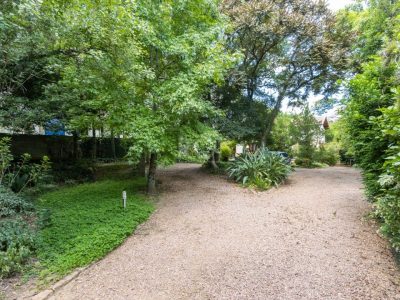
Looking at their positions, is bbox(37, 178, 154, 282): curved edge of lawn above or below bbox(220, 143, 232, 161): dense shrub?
below

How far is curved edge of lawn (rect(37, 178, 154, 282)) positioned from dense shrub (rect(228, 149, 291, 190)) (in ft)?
12.0

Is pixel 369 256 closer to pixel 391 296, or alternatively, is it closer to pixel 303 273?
pixel 391 296

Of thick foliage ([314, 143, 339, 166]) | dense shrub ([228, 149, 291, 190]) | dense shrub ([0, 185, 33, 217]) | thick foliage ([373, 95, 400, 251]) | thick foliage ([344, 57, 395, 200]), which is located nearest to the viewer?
thick foliage ([373, 95, 400, 251])

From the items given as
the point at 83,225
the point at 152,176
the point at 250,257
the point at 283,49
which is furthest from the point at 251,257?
the point at 283,49

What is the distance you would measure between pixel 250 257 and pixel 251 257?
0.05 feet

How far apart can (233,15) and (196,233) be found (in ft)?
29.3

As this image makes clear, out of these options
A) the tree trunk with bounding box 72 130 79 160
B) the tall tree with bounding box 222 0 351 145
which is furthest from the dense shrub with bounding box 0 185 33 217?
the tall tree with bounding box 222 0 351 145

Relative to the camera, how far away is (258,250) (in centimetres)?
373

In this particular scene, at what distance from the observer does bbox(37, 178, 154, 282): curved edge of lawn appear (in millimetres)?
3641

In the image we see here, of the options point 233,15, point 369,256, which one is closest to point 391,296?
point 369,256

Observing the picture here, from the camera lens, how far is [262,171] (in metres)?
8.30

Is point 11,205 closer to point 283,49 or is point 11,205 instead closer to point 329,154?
point 283,49

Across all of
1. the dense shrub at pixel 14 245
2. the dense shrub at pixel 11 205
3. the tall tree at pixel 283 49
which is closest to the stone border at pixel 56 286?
the dense shrub at pixel 14 245

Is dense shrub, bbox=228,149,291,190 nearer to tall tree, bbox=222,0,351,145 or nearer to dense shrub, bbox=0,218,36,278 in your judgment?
tall tree, bbox=222,0,351,145
